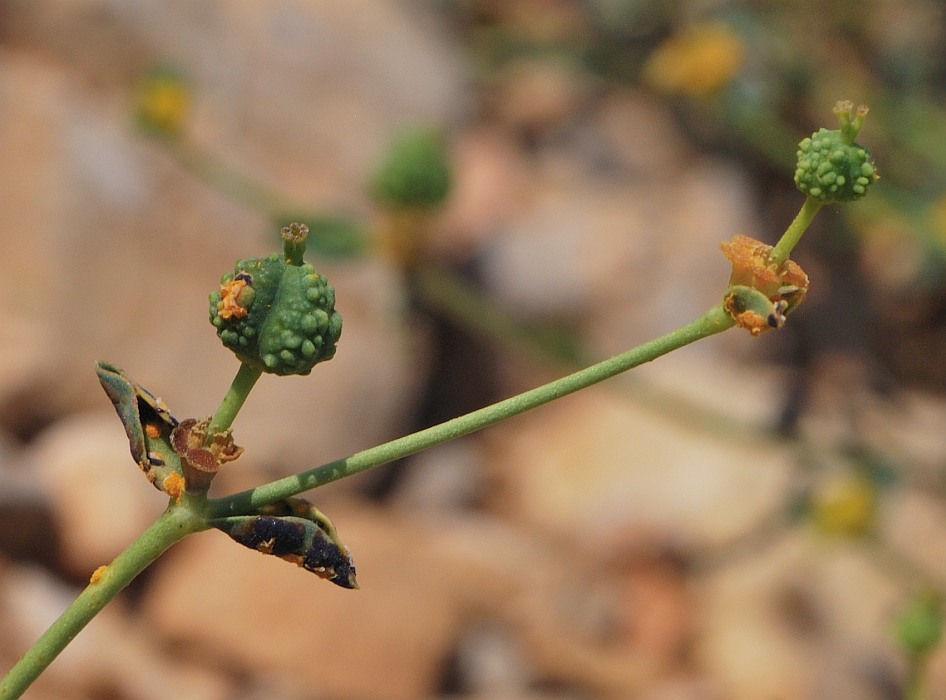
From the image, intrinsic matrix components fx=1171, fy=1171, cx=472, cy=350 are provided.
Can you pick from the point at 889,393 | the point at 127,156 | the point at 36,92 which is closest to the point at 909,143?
the point at 889,393

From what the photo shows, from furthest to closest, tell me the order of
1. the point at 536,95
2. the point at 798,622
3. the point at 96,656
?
the point at 536,95 < the point at 798,622 < the point at 96,656

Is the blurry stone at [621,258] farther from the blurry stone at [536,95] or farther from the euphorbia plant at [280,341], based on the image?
the euphorbia plant at [280,341]

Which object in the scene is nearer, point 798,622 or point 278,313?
point 278,313

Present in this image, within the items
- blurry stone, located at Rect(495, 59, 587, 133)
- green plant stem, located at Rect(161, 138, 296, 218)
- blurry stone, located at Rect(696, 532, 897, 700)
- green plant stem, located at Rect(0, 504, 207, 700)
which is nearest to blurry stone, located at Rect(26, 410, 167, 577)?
green plant stem, located at Rect(161, 138, 296, 218)

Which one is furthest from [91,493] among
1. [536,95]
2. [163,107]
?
[536,95]

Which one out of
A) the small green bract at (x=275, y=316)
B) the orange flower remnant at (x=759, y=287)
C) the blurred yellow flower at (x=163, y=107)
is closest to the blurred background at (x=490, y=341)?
the blurred yellow flower at (x=163, y=107)

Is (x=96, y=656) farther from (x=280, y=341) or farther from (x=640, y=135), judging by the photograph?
(x=640, y=135)
